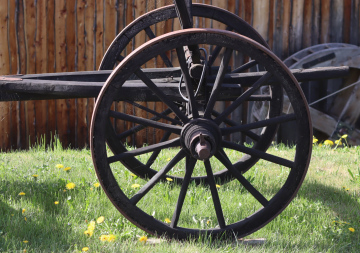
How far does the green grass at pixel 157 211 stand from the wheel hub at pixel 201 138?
0.48 metres

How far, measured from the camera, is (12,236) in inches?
92.4

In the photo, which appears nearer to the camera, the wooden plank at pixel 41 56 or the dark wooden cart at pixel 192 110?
the dark wooden cart at pixel 192 110

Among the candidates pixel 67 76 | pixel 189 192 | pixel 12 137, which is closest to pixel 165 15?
pixel 67 76

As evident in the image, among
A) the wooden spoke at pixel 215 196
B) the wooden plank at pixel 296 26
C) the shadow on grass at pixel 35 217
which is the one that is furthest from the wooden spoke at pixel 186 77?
the wooden plank at pixel 296 26

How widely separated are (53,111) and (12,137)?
23.0 inches

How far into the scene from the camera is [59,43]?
518 cm

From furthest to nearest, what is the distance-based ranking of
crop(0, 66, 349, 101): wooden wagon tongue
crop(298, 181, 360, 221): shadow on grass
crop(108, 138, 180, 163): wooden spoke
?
crop(298, 181, 360, 221): shadow on grass
crop(0, 66, 349, 101): wooden wagon tongue
crop(108, 138, 180, 163): wooden spoke

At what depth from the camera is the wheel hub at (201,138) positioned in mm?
2236

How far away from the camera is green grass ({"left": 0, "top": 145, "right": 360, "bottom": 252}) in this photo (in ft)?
7.72

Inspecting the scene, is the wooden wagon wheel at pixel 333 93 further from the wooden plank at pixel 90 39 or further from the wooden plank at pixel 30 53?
the wooden plank at pixel 30 53

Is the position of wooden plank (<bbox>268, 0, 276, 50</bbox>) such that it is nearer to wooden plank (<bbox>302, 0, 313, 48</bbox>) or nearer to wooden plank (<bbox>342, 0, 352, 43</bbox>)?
wooden plank (<bbox>302, 0, 313, 48</bbox>)

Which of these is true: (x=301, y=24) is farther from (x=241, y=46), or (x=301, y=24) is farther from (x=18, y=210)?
(x=18, y=210)

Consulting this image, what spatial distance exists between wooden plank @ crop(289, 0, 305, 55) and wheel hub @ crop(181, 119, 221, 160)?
3.56m

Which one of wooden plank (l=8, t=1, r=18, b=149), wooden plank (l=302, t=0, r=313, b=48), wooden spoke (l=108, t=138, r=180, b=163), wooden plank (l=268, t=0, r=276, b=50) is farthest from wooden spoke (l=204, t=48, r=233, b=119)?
wooden plank (l=302, t=0, r=313, b=48)
